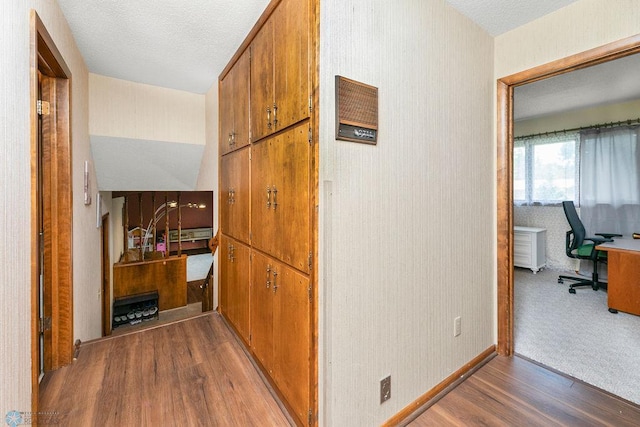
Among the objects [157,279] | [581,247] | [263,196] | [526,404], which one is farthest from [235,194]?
[581,247]

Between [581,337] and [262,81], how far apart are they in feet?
11.0

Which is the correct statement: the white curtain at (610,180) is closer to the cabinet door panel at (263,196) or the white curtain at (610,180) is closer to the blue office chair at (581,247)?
the blue office chair at (581,247)

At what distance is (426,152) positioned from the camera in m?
1.70

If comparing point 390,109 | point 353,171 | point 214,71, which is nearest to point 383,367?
point 353,171

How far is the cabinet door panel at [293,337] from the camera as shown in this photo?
4.57ft

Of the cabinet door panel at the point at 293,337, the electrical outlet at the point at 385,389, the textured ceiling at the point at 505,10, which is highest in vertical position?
the textured ceiling at the point at 505,10

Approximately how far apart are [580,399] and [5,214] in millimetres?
3047

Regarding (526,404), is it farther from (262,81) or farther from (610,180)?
(610,180)

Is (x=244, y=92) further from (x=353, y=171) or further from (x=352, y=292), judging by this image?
(x=352, y=292)

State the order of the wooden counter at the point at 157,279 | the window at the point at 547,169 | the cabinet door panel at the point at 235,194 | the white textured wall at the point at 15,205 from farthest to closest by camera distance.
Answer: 1. the wooden counter at the point at 157,279
2. the window at the point at 547,169
3. the cabinet door panel at the point at 235,194
4. the white textured wall at the point at 15,205

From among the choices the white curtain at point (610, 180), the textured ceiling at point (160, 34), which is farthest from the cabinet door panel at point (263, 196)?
the white curtain at point (610, 180)

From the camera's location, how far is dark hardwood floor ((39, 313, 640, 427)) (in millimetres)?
1546

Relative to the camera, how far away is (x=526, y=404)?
1.65m

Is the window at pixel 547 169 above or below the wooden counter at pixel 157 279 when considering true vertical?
above
